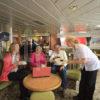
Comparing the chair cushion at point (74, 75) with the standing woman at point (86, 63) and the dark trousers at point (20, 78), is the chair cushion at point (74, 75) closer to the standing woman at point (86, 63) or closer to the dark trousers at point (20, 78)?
the standing woman at point (86, 63)

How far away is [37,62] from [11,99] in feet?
2.95

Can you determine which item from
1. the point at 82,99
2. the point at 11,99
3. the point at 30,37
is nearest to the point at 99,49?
the point at 30,37

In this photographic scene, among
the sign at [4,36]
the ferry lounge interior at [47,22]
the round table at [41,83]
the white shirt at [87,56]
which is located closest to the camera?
the ferry lounge interior at [47,22]

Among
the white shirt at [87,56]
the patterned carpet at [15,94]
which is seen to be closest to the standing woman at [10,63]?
the patterned carpet at [15,94]

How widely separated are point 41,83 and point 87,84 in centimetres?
79

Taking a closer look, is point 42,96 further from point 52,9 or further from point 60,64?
point 52,9

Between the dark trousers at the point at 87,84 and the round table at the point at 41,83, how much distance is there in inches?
18.4

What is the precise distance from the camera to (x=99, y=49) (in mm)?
6746

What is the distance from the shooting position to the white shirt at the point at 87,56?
267 centimetres

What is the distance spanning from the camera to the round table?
2.55 metres

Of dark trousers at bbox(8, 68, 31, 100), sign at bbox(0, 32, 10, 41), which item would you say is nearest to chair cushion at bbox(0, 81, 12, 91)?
dark trousers at bbox(8, 68, 31, 100)

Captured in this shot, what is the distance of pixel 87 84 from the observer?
2945mm

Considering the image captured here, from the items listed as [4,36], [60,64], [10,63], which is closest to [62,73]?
[60,64]

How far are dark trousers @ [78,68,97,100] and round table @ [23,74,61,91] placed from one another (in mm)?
467
